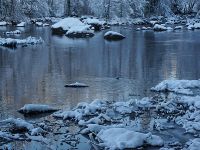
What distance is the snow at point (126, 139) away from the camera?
1034 cm

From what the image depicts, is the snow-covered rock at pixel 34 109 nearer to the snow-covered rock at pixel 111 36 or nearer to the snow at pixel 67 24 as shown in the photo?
the snow-covered rock at pixel 111 36

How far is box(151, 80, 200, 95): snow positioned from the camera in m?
16.6

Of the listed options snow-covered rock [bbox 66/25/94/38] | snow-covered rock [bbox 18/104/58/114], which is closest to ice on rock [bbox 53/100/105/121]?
snow-covered rock [bbox 18/104/58/114]

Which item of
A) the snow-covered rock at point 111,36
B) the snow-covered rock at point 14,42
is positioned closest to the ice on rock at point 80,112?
the snow-covered rock at point 14,42

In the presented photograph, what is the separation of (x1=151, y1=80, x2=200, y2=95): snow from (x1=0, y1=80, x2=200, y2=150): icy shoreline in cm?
110

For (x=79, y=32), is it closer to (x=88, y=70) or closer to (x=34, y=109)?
(x=88, y=70)

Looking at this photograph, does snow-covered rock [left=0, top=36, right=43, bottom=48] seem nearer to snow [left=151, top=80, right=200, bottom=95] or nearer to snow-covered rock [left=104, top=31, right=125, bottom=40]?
snow-covered rock [left=104, top=31, right=125, bottom=40]

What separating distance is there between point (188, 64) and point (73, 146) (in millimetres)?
15025

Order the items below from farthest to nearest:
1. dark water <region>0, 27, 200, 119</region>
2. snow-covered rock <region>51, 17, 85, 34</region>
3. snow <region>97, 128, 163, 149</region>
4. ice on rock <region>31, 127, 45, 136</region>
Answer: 1. snow-covered rock <region>51, 17, 85, 34</region>
2. dark water <region>0, 27, 200, 119</region>
3. ice on rock <region>31, 127, 45, 136</region>
4. snow <region>97, 128, 163, 149</region>

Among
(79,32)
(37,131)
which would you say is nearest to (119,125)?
(37,131)

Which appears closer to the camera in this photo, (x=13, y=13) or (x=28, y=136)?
(x=28, y=136)

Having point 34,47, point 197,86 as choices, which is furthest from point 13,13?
point 197,86

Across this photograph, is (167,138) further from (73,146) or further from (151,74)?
(151,74)

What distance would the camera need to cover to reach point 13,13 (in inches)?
2660
